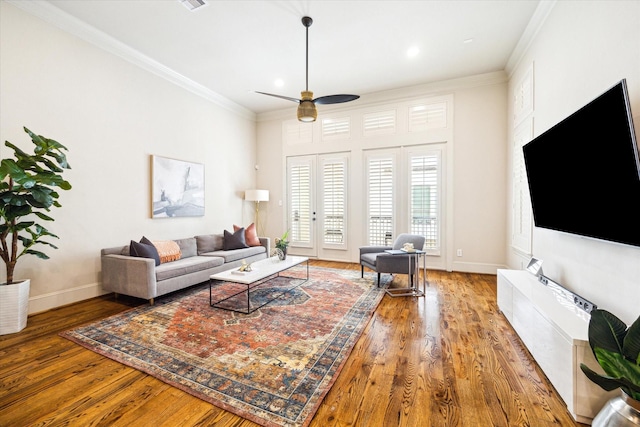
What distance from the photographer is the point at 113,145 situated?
3.84 m

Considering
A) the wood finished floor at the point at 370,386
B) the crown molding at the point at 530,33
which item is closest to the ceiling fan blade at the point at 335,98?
the crown molding at the point at 530,33

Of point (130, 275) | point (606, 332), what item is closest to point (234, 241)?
point (130, 275)

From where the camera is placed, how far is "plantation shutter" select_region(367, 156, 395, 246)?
551 cm

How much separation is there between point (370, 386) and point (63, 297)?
376 centimetres

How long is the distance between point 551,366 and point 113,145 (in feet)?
17.2

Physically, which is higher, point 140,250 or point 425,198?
point 425,198

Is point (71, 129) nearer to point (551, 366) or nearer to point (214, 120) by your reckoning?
point (214, 120)

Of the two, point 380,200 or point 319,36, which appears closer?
point 319,36

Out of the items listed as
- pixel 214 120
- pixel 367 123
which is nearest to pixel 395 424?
pixel 367 123

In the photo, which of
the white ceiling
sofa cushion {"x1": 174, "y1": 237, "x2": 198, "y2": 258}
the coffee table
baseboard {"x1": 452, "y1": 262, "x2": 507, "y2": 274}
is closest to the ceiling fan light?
the white ceiling

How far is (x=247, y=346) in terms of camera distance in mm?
2365

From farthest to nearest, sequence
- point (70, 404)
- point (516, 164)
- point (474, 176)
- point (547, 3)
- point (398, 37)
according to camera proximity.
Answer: point (474, 176) < point (516, 164) < point (398, 37) < point (547, 3) < point (70, 404)

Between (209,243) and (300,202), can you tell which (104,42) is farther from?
(300,202)

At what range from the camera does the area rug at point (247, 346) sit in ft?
5.71
